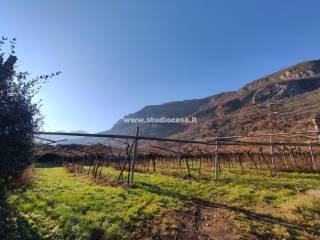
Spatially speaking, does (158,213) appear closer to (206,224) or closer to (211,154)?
(206,224)

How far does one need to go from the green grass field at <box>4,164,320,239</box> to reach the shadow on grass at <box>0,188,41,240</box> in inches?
2.2

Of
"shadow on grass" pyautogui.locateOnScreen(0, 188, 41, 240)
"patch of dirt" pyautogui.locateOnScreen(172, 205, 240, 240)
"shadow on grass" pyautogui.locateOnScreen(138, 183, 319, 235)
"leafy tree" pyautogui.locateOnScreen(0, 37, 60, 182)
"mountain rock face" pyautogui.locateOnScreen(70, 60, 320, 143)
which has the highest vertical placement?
"mountain rock face" pyautogui.locateOnScreen(70, 60, 320, 143)

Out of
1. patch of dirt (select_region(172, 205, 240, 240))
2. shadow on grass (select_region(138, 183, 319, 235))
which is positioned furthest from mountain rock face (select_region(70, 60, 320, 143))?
patch of dirt (select_region(172, 205, 240, 240))

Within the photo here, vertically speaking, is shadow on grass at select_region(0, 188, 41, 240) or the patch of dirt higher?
shadow on grass at select_region(0, 188, 41, 240)

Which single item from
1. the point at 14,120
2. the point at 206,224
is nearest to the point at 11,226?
the point at 14,120

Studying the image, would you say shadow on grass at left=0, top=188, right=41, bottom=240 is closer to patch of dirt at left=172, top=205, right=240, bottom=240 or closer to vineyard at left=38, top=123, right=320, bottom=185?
patch of dirt at left=172, top=205, right=240, bottom=240

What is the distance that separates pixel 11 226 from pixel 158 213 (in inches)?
190

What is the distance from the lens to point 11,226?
262 inches

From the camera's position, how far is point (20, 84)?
263 inches

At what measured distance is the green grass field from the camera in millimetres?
7625

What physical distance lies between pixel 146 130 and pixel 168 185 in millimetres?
169680

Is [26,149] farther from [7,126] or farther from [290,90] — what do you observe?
[290,90]

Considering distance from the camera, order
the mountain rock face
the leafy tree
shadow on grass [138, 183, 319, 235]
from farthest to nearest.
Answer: the mountain rock face < shadow on grass [138, 183, 319, 235] < the leafy tree

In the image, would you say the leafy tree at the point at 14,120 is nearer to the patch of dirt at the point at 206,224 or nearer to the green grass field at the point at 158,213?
the green grass field at the point at 158,213
